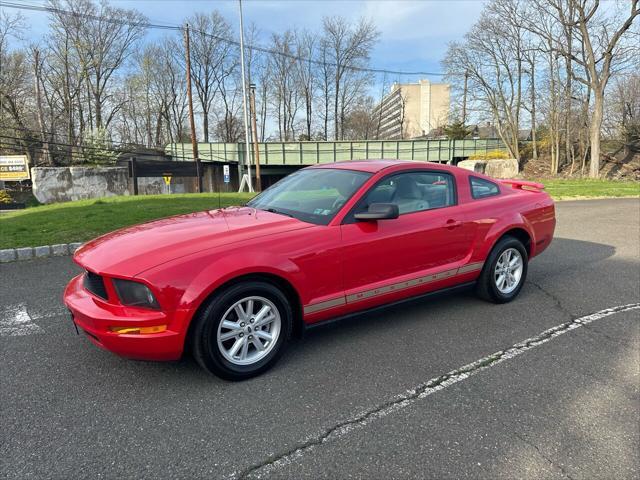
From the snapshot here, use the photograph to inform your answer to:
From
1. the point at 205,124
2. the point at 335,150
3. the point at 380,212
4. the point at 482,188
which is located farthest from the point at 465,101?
the point at 380,212

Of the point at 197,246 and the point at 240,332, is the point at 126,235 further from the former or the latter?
the point at 240,332

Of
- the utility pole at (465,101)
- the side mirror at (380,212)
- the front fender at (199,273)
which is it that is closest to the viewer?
the front fender at (199,273)

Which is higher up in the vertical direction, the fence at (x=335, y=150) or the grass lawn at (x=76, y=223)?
the fence at (x=335, y=150)

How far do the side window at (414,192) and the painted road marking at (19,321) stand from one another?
10.5ft

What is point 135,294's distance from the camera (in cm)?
271

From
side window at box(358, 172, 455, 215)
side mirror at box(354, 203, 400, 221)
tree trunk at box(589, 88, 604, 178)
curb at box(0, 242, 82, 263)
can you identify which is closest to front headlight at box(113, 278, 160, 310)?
side mirror at box(354, 203, 400, 221)

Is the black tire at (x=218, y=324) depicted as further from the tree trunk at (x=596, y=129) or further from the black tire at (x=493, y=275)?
the tree trunk at (x=596, y=129)

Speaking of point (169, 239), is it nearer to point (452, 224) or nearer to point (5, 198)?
point (452, 224)

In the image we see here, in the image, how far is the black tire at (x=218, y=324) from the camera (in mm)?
2785

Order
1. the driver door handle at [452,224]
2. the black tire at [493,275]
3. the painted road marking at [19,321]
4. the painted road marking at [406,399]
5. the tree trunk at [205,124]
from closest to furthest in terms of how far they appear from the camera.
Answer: the painted road marking at [406,399] → the painted road marking at [19,321] → the driver door handle at [452,224] → the black tire at [493,275] → the tree trunk at [205,124]

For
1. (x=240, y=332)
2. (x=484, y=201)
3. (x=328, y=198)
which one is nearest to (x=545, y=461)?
(x=240, y=332)

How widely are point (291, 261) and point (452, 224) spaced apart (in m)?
1.75

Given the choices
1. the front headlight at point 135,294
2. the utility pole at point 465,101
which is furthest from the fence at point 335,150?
the front headlight at point 135,294

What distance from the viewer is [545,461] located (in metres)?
2.23
